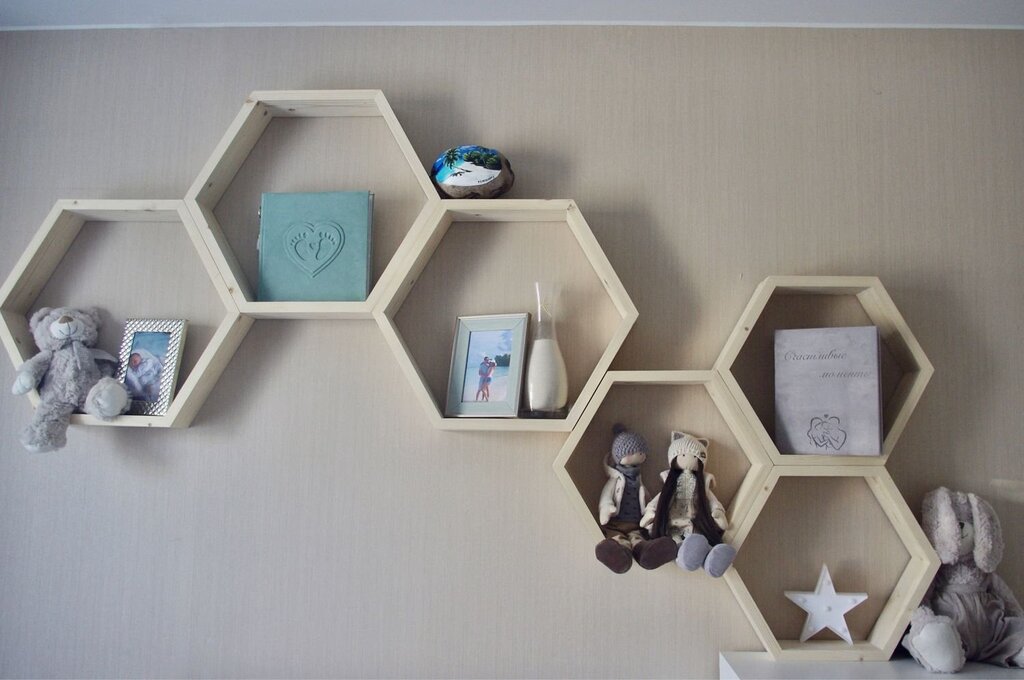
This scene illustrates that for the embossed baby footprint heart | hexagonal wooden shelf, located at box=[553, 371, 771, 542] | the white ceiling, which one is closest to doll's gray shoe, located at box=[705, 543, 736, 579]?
hexagonal wooden shelf, located at box=[553, 371, 771, 542]

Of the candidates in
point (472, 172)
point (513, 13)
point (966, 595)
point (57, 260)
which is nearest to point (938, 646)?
point (966, 595)

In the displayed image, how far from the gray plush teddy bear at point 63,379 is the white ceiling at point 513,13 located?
0.73 meters

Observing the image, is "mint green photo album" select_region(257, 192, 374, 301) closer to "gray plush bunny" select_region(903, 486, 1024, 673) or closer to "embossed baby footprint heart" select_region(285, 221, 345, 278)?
"embossed baby footprint heart" select_region(285, 221, 345, 278)

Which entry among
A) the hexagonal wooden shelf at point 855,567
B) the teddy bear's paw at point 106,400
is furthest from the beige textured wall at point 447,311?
the teddy bear's paw at point 106,400

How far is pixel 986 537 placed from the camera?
4.70 feet

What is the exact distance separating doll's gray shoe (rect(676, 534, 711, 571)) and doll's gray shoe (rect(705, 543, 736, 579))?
1 centimetres

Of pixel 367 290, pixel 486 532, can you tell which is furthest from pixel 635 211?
pixel 486 532

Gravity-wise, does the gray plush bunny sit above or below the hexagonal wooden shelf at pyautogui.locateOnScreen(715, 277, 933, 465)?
below

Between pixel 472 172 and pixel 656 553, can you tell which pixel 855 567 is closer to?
pixel 656 553

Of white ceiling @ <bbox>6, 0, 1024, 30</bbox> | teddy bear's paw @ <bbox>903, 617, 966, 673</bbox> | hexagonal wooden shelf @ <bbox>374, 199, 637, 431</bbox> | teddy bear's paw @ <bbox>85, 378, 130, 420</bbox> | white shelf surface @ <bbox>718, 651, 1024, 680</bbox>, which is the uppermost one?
white ceiling @ <bbox>6, 0, 1024, 30</bbox>

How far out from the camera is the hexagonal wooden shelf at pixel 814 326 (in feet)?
4.77

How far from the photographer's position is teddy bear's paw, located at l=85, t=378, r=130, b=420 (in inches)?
58.2

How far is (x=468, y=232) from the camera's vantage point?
5.32ft

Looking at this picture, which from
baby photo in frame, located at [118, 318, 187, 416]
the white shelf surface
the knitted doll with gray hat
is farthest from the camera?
baby photo in frame, located at [118, 318, 187, 416]
